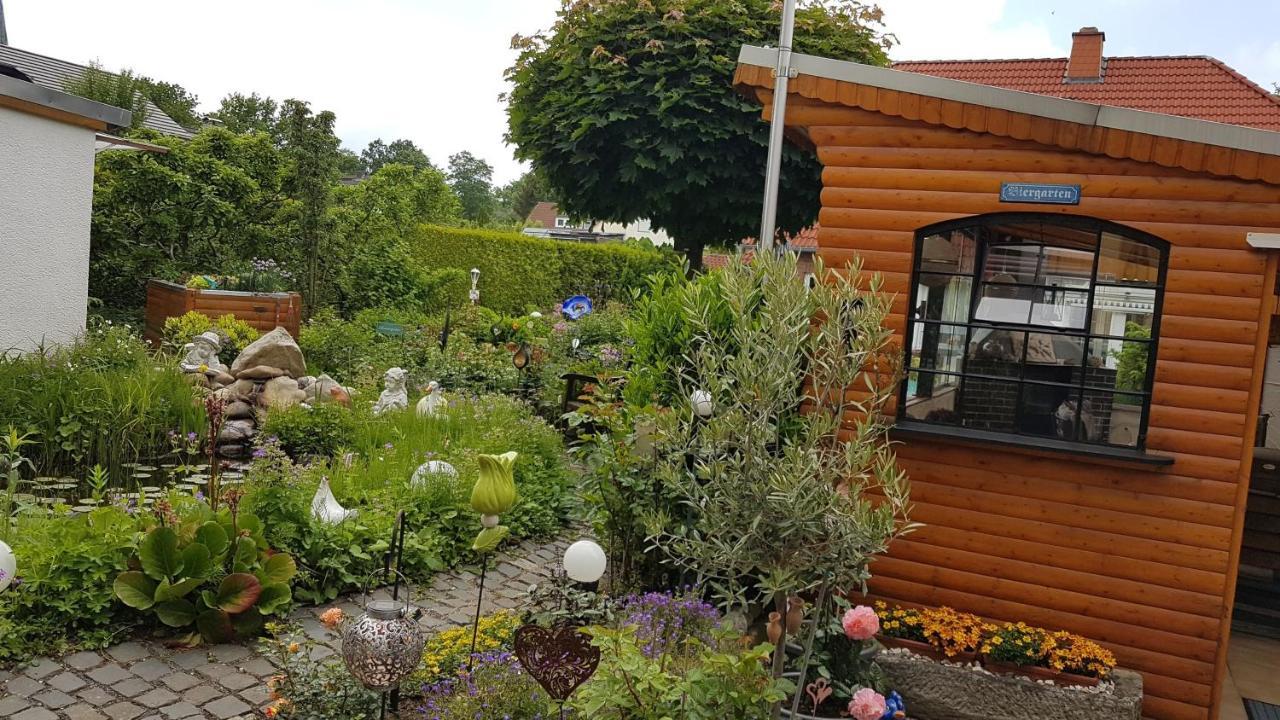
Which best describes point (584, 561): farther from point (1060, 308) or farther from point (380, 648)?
point (1060, 308)

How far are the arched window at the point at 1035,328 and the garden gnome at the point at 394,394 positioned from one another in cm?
526

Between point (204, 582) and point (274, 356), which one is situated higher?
point (274, 356)

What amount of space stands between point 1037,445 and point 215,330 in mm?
9576

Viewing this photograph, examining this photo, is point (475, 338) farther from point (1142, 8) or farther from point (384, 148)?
point (384, 148)

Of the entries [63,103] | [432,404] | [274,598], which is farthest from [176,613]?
[63,103]

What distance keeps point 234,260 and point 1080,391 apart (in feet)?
42.8

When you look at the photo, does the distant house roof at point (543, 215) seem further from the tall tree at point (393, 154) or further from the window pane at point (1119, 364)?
the window pane at point (1119, 364)

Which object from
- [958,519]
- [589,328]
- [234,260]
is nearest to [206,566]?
[958,519]

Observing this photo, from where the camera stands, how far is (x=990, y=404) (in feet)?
17.0

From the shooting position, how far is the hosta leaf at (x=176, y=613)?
4.62 m

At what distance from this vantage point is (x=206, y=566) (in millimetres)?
4711

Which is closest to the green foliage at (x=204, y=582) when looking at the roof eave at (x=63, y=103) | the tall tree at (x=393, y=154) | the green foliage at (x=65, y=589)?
the green foliage at (x=65, y=589)

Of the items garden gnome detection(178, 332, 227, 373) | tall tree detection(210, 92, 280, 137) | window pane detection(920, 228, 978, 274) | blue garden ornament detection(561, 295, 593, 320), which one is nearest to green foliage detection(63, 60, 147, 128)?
blue garden ornament detection(561, 295, 593, 320)

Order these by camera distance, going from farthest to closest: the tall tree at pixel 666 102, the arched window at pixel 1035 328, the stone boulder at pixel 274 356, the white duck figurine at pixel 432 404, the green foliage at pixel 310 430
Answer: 1. the tall tree at pixel 666 102
2. the stone boulder at pixel 274 356
3. the white duck figurine at pixel 432 404
4. the green foliage at pixel 310 430
5. the arched window at pixel 1035 328
